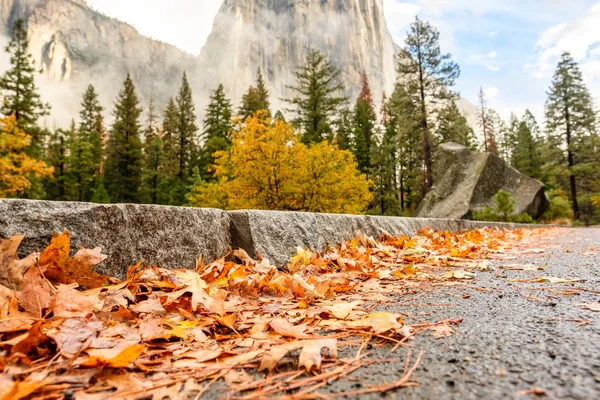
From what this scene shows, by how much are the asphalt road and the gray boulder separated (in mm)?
1004

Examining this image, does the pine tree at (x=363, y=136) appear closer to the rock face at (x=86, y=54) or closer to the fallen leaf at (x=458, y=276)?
the fallen leaf at (x=458, y=276)

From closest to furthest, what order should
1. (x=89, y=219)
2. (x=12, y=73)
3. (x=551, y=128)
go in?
(x=89, y=219) → (x=12, y=73) → (x=551, y=128)

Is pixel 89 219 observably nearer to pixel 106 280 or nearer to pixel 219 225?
pixel 106 280

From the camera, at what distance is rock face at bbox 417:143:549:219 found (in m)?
15.0

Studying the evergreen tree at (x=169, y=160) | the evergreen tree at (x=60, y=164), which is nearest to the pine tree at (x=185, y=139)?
the evergreen tree at (x=169, y=160)

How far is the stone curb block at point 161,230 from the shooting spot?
46.5 inches

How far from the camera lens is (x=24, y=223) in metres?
1.15

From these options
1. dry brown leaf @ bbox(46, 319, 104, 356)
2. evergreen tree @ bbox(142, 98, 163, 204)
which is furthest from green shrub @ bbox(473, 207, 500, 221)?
evergreen tree @ bbox(142, 98, 163, 204)

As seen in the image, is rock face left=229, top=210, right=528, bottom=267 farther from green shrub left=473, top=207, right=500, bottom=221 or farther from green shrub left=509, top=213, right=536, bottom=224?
green shrub left=509, top=213, right=536, bottom=224

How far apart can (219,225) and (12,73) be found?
2342 cm

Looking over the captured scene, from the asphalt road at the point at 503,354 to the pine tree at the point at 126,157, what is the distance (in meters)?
31.5

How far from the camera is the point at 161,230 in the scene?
1.52 meters

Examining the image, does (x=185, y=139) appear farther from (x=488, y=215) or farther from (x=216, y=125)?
(x=488, y=215)

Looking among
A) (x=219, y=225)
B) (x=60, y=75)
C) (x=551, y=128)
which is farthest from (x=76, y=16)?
(x=219, y=225)
